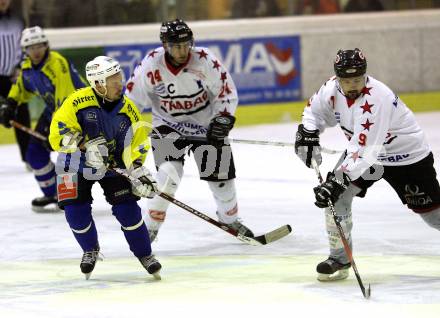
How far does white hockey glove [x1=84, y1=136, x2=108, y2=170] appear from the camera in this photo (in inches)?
182

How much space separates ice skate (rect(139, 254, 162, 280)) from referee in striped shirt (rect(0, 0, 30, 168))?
A: 12.6 ft

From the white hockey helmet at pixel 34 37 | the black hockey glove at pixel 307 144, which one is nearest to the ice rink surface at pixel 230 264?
the black hockey glove at pixel 307 144

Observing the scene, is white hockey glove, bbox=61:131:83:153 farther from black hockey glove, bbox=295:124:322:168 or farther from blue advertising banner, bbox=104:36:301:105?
blue advertising banner, bbox=104:36:301:105

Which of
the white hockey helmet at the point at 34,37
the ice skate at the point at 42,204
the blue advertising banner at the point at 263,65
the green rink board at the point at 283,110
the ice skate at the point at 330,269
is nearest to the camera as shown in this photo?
the ice skate at the point at 330,269

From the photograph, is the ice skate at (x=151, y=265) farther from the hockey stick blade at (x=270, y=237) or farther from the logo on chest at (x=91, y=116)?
the hockey stick blade at (x=270, y=237)

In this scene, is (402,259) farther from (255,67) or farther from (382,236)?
(255,67)

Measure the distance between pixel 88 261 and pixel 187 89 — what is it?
122 cm

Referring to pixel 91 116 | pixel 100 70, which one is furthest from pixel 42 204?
pixel 100 70

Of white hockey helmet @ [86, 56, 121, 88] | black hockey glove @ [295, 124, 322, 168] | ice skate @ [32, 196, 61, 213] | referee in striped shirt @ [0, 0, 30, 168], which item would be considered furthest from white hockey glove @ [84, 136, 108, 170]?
referee in striped shirt @ [0, 0, 30, 168]

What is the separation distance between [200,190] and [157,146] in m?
1.73

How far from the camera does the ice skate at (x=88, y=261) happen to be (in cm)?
474

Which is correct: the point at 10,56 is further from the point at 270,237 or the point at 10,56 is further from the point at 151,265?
the point at 151,265

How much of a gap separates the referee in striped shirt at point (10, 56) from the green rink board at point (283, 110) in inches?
53.1

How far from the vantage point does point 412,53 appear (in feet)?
35.0
